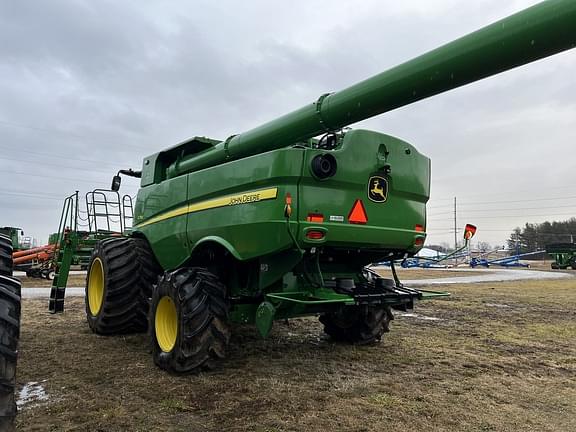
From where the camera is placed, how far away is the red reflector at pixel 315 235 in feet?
13.6

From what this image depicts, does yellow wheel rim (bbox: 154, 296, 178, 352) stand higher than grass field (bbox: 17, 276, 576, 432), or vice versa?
yellow wheel rim (bbox: 154, 296, 178, 352)

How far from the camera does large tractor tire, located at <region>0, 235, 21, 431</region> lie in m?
2.31

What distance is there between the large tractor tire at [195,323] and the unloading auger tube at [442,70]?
157cm

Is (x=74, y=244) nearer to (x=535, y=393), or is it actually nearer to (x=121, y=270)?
(x=121, y=270)

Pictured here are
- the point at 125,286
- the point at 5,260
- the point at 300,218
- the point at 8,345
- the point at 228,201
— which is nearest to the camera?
the point at 8,345

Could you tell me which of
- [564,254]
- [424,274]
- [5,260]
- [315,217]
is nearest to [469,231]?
[315,217]

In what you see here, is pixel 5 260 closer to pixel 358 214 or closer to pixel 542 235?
pixel 358 214

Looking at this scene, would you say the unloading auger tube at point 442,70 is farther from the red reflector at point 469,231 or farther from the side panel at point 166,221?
the red reflector at point 469,231

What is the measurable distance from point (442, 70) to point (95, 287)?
5.82 m

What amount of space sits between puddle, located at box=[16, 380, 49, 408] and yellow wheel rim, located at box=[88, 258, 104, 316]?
8.90 ft

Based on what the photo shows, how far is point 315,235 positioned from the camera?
4180 mm

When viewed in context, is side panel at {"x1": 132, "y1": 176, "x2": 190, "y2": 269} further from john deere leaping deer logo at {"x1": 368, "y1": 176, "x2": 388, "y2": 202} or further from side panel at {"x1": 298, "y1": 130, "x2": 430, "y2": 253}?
john deere leaping deer logo at {"x1": 368, "y1": 176, "x2": 388, "y2": 202}

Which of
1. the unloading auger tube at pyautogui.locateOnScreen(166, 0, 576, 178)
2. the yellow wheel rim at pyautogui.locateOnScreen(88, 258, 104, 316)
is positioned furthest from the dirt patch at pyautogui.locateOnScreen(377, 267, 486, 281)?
the unloading auger tube at pyautogui.locateOnScreen(166, 0, 576, 178)

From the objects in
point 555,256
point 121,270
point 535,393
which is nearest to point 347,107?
point 535,393
